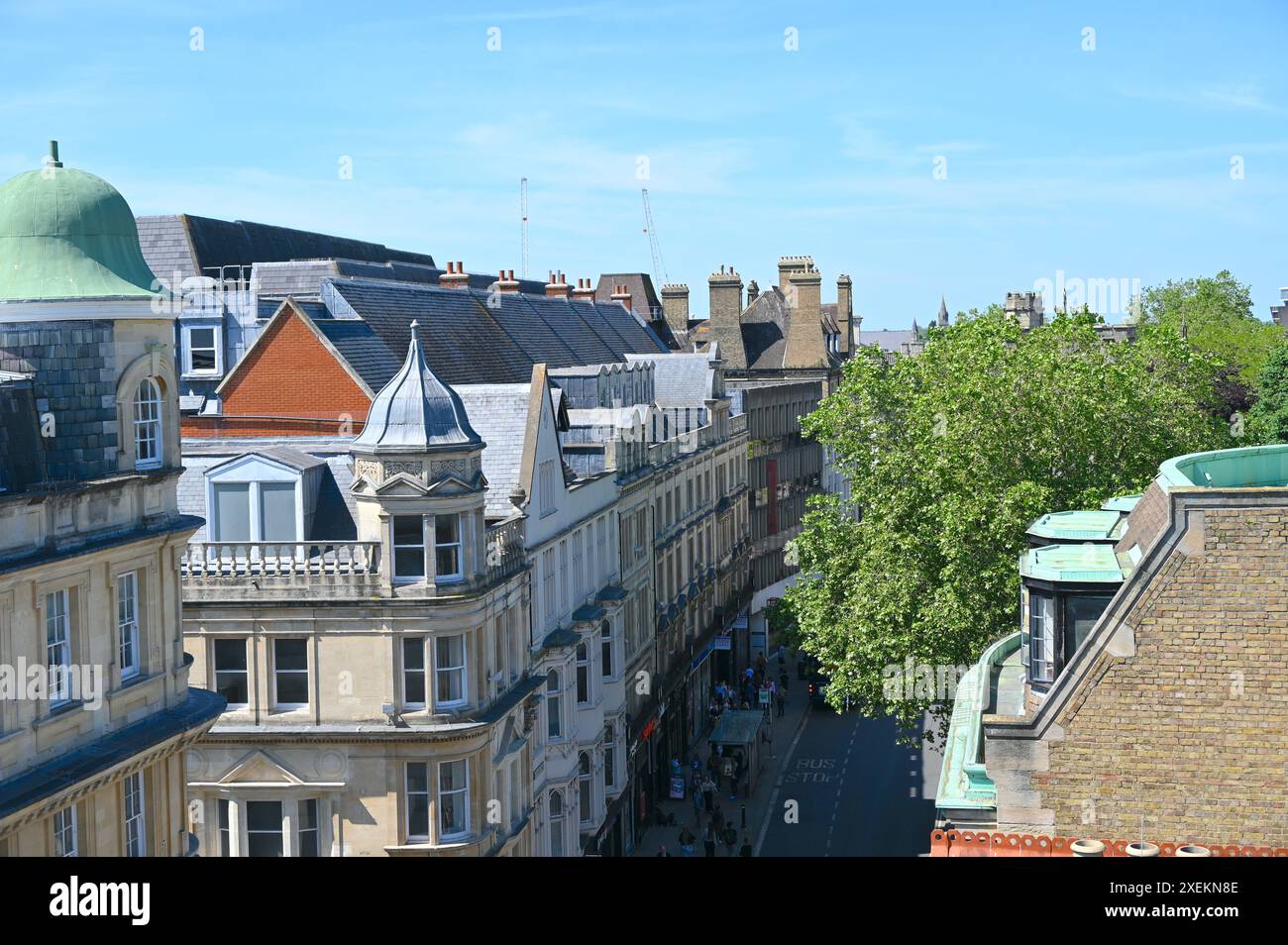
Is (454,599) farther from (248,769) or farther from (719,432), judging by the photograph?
(719,432)

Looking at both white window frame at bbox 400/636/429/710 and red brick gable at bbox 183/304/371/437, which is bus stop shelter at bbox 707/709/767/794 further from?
white window frame at bbox 400/636/429/710

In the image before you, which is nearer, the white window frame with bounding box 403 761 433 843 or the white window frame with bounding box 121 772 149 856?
the white window frame with bounding box 121 772 149 856

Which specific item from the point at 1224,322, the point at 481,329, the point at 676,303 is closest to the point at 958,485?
the point at 481,329

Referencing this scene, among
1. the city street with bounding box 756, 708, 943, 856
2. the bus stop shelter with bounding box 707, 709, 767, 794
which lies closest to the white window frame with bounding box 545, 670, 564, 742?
the city street with bounding box 756, 708, 943, 856

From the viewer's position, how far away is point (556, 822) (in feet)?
128

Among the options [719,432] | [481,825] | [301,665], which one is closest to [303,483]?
[301,665]

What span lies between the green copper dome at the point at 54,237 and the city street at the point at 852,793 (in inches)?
1149

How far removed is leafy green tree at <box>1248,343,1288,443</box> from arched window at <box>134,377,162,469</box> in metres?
50.5

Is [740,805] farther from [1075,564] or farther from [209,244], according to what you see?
[1075,564]

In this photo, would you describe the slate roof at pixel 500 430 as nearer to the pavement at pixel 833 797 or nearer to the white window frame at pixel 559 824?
the white window frame at pixel 559 824

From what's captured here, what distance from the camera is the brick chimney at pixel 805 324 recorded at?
9650 cm

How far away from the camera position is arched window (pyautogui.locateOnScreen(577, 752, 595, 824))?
41406 mm

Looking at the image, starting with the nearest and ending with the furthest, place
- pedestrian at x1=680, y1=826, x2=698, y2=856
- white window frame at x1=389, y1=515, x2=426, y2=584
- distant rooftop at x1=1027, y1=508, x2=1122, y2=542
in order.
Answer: distant rooftop at x1=1027, y1=508, x2=1122, y2=542, white window frame at x1=389, y1=515, x2=426, y2=584, pedestrian at x1=680, y1=826, x2=698, y2=856
